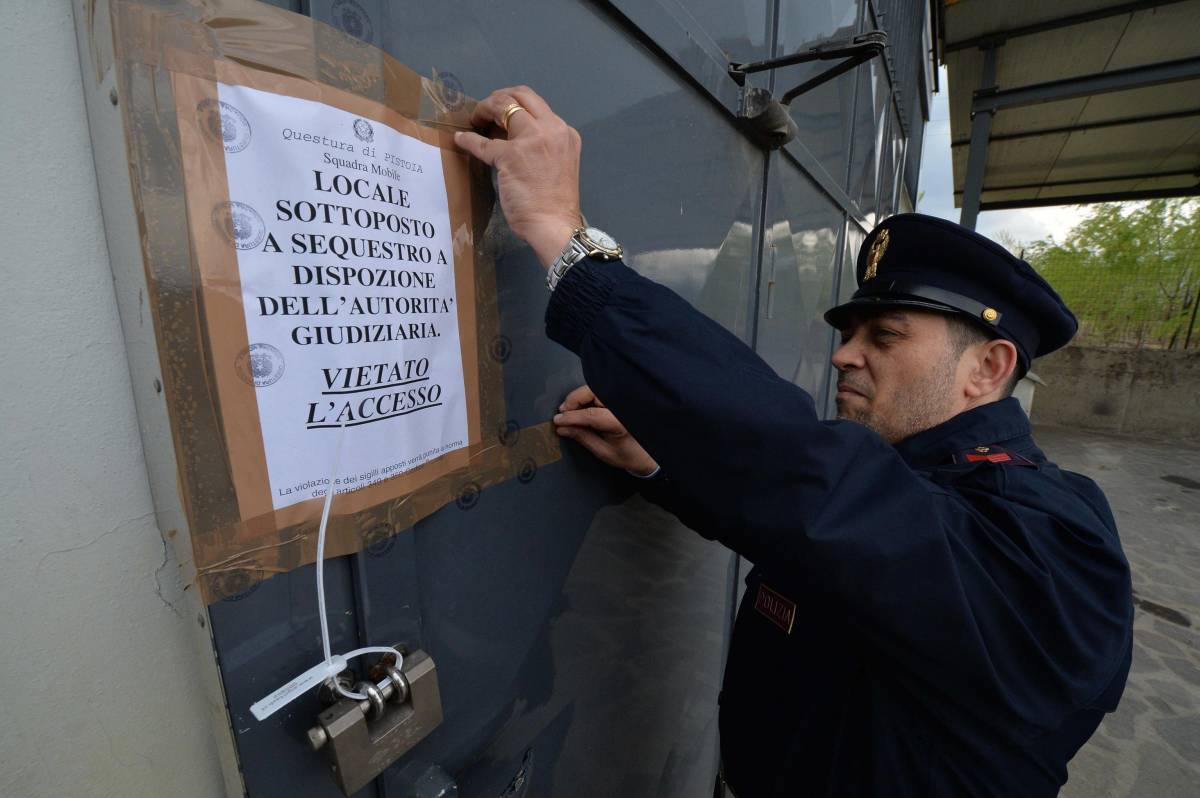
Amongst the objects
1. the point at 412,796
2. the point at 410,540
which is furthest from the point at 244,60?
the point at 412,796

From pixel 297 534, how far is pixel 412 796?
441 mm

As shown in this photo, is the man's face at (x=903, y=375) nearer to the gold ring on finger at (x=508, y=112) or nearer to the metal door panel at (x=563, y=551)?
the metal door panel at (x=563, y=551)

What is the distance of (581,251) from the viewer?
28.5 inches

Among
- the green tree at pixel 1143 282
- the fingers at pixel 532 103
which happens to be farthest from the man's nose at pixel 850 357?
the green tree at pixel 1143 282

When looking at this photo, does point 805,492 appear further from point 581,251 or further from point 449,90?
point 449,90

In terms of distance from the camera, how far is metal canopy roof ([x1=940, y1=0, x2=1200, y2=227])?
5.83 meters

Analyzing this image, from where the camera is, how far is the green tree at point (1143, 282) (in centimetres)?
952

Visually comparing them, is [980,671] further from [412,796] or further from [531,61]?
[531,61]

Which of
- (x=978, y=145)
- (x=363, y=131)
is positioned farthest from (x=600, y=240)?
(x=978, y=145)

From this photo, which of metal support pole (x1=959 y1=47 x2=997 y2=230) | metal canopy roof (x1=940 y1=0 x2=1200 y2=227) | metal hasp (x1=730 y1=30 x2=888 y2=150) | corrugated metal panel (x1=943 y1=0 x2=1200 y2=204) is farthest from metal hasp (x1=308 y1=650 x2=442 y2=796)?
corrugated metal panel (x1=943 y1=0 x2=1200 y2=204)

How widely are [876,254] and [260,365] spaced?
4.89ft

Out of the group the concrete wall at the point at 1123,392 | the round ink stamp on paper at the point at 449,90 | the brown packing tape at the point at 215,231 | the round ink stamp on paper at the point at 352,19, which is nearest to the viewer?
the brown packing tape at the point at 215,231

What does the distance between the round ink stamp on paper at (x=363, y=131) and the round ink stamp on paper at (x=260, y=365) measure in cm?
25

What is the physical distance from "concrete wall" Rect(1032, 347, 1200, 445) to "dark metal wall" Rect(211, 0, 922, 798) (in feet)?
38.0
